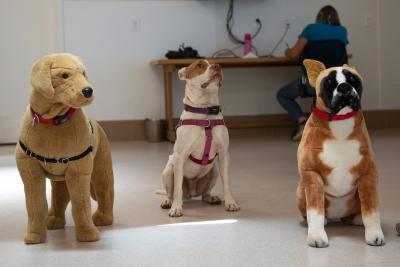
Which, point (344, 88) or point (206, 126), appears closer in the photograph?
point (344, 88)

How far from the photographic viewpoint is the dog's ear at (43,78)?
2.17 meters

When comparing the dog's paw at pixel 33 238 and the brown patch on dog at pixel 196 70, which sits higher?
the brown patch on dog at pixel 196 70

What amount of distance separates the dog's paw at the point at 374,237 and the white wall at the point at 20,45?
5068 mm

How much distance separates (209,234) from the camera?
2.42 m

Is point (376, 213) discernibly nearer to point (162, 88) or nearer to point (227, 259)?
point (227, 259)

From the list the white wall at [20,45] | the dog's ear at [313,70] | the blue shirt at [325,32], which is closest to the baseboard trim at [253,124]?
the white wall at [20,45]

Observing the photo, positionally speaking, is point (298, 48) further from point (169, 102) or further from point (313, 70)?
point (313, 70)

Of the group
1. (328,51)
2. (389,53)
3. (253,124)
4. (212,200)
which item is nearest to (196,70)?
(212,200)

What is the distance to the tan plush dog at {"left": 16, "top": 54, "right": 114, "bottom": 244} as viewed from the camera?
2.19 m

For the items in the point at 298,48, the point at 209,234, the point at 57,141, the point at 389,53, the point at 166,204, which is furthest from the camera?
the point at 389,53

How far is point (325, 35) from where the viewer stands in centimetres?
579

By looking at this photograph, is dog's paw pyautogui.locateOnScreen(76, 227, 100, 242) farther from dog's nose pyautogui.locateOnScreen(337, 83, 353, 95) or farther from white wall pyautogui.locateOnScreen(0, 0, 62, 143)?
white wall pyautogui.locateOnScreen(0, 0, 62, 143)

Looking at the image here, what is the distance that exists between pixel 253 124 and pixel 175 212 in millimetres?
Result: 3925

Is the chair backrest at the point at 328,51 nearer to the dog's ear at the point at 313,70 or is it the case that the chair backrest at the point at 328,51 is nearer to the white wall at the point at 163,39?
the white wall at the point at 163,39
